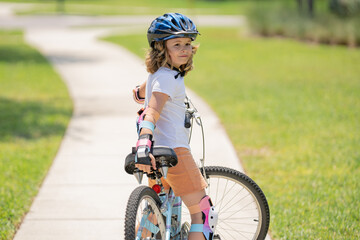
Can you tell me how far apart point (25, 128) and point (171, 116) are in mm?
5277

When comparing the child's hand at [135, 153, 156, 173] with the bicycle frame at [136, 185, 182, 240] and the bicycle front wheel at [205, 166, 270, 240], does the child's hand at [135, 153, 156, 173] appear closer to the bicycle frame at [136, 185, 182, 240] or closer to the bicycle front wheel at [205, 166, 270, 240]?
the bicycle frame at [136, 185, 182, 240]

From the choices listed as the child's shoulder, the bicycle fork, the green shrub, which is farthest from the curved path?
the green shrub

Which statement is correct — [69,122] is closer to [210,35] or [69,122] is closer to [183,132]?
[183,132]

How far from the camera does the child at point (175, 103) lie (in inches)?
129

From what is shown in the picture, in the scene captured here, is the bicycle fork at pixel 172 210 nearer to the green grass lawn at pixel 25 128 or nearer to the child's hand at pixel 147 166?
the child's hand at pixel 147 166

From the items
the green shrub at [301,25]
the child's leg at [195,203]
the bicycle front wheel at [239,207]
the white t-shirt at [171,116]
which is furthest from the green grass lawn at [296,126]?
the green shrub at [301,25]

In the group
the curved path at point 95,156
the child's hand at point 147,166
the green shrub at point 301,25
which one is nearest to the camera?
the child's hand at point 147,166

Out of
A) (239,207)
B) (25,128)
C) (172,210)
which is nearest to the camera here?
(172,210)

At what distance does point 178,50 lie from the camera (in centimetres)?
339

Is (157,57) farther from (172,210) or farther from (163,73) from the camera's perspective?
(172,210)

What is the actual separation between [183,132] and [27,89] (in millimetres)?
8398

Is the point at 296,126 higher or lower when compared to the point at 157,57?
lower

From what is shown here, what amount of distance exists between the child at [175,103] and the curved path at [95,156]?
571mm

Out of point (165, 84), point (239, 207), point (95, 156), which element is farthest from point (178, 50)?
point (95, 156)
